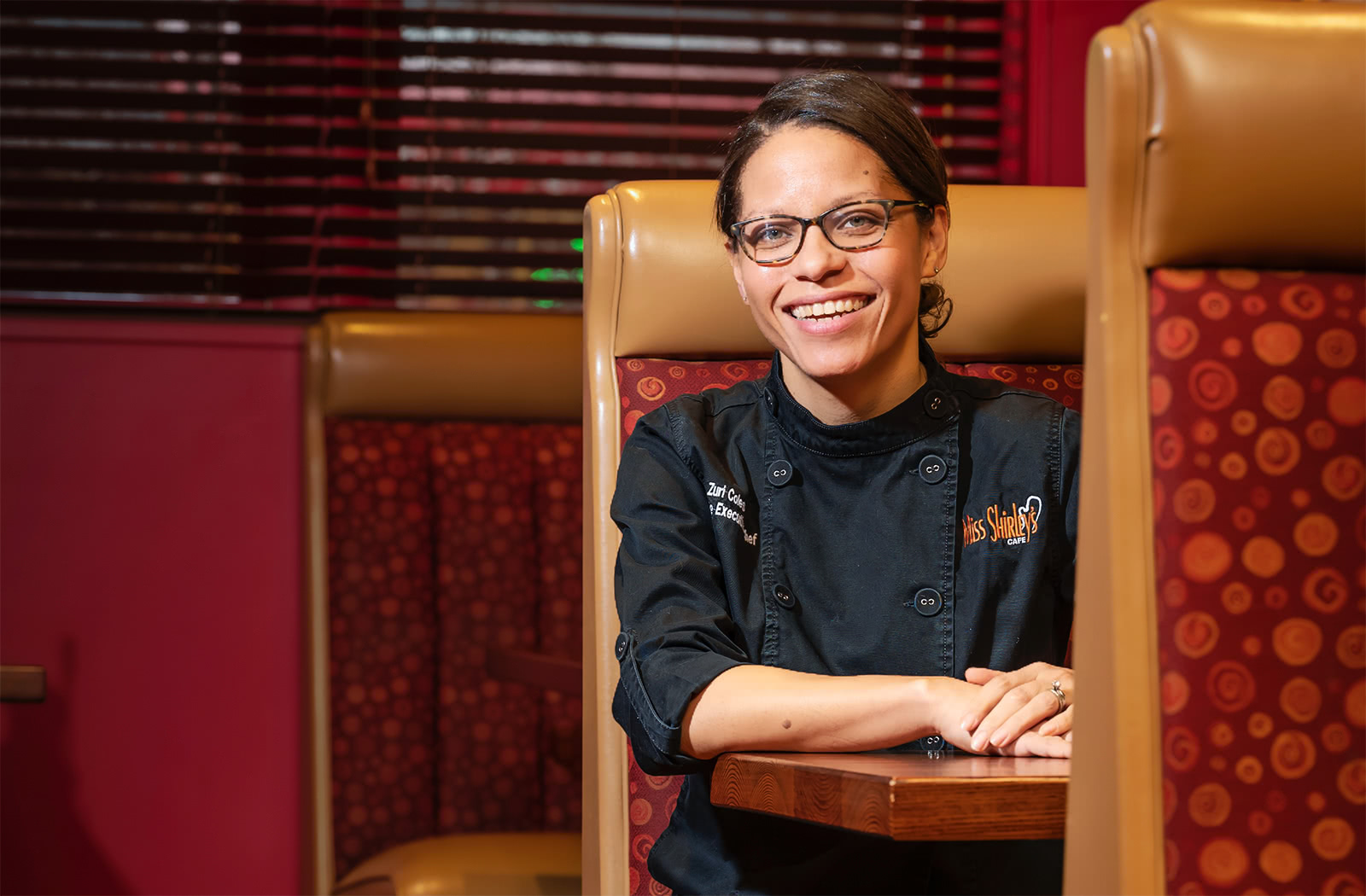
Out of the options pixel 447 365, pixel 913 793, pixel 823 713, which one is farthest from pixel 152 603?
pixel 913 793

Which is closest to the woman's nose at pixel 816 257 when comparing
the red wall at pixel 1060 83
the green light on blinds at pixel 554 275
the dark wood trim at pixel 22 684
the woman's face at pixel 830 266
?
the woman's face at pixel 830 266

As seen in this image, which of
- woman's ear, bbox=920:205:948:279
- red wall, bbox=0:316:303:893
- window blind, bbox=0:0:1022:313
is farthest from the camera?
window blind, bbox=0:0:1022:313

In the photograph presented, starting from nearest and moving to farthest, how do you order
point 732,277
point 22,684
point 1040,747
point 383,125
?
point 1040,747 < point 732,277 < point 22,684 < point 383,125

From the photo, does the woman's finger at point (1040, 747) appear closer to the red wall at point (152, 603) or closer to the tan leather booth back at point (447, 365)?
the tan leather booth back at point (447, 365)

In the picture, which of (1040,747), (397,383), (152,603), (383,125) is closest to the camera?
(1040,747)

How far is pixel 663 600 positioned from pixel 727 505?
4.9 inches

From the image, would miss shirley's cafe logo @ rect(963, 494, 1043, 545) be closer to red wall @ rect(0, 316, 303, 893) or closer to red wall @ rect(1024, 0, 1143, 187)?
red wall @ rect(1024, 0, 1143, 187)

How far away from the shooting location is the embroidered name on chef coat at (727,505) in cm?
115

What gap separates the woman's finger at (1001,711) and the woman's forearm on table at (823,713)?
32mm

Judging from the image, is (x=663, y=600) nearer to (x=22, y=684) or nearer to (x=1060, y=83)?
(x=22, y=684)

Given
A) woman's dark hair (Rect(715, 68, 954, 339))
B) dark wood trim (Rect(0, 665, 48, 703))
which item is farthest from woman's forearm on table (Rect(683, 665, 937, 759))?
dark wood trim (Rect(0, 665, 48, 703))

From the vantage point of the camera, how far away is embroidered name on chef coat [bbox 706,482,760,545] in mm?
1153

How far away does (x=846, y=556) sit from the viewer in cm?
115

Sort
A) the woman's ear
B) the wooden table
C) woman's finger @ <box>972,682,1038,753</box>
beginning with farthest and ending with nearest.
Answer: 1. the woman's ear
2. woman's finger @ <box>972,682,1038,753</box>
3. the wooden table
